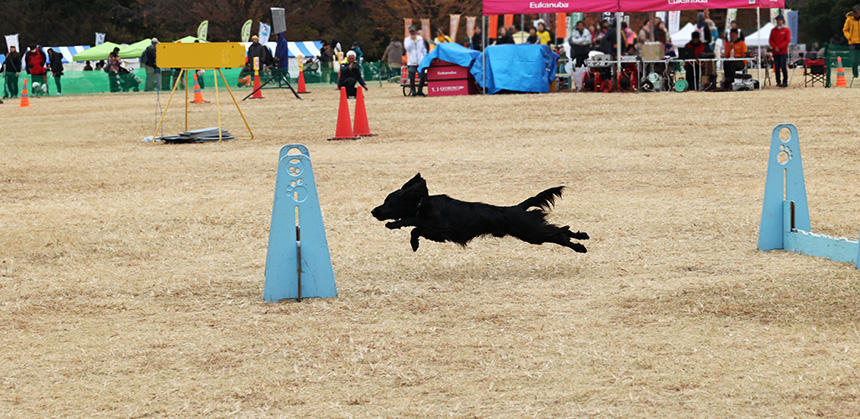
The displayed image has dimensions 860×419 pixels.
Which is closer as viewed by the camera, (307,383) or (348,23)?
(307,383)

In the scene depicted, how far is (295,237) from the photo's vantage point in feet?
19.4

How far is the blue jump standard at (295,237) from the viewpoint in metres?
5.87

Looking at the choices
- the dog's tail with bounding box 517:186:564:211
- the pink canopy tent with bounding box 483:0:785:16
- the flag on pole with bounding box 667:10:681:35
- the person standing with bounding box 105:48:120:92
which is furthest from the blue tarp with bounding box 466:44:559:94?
the flag on pole with bounding box 667:10:681:35

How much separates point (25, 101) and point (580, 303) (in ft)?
85.4

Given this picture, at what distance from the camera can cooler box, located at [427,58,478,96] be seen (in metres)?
28.5

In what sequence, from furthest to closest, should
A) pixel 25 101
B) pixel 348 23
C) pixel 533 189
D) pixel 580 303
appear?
1. pixel 348 23
2. pixel 25 101
3. pixel 533 189
4. pixel 580 303

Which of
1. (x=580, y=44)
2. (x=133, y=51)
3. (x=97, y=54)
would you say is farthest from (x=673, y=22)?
(x=97, y=54)

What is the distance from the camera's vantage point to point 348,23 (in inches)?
2638

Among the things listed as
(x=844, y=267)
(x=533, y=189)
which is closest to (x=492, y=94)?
(x=533, y=189)

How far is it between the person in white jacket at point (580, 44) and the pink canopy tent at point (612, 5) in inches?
94.3

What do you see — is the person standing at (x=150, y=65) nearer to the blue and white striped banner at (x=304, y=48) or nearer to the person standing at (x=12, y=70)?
the person standing at (x=12, y=70)

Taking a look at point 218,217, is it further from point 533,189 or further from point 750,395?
point 750,395

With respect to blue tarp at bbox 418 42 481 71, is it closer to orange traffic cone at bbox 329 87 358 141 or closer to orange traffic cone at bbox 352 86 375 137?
orange traffic cone at bbox 352 86 375 137

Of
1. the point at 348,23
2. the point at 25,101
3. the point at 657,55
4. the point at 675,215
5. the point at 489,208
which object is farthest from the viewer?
the point at 348,23
